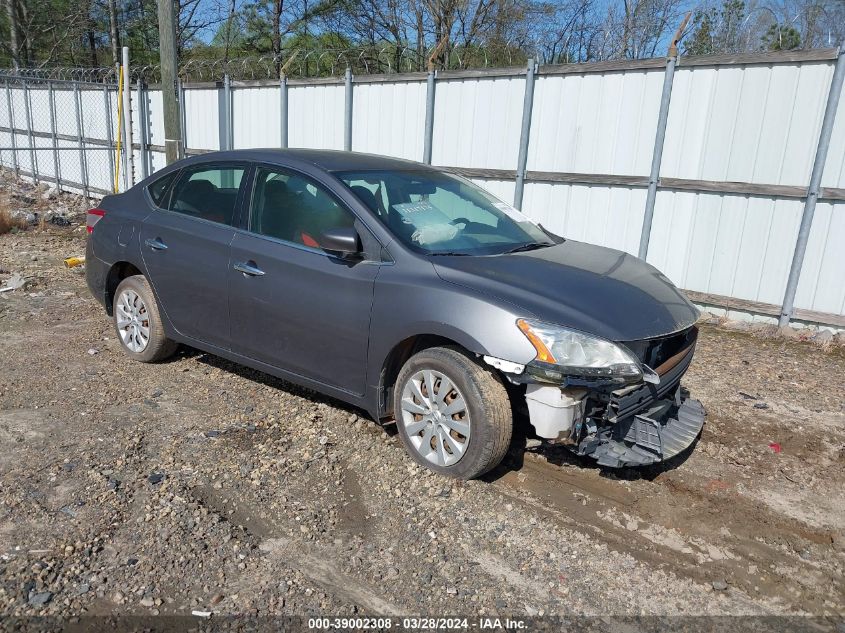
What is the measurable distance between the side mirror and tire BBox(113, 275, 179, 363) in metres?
1.92

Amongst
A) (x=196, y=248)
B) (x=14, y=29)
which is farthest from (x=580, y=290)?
(x=14, y=29)

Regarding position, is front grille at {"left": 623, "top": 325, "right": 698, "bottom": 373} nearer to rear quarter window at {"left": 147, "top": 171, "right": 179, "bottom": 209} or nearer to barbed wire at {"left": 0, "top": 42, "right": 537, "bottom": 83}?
rear quarter window at {"left": 147, "top": 171, "right": 179, "bottom": 209}

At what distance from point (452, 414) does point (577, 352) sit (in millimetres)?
749

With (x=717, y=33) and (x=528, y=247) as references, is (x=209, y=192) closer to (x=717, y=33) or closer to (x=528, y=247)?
(x=528, y=247)

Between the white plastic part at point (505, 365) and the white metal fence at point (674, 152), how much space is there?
4.89 m

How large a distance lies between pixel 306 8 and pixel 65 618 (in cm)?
2433

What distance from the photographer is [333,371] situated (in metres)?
4.00

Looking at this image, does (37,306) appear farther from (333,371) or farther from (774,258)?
(774,258)

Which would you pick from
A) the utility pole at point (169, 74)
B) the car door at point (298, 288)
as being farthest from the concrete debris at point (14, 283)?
Result: the car door at point (298, 288)

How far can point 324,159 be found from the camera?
175 inches

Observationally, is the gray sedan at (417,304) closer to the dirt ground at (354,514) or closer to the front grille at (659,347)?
the front grille at (659,347)

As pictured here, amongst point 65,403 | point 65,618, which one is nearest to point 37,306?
point 65,403

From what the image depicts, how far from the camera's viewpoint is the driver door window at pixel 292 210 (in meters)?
4.07

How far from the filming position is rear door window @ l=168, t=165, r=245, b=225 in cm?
457
